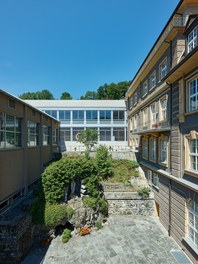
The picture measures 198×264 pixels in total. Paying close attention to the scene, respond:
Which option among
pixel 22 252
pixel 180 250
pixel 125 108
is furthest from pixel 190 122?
pixel 125 108

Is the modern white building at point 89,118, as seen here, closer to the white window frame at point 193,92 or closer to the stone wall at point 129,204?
the stone wall at point 129,204

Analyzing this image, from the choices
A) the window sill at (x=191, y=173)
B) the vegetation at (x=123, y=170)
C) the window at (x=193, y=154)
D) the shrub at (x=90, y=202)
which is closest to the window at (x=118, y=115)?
the vegetation at (x=123, y=170)

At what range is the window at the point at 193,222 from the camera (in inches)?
349

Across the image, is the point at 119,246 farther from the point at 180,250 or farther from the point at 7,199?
the point at 7,199

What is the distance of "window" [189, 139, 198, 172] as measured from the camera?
9.09 metres

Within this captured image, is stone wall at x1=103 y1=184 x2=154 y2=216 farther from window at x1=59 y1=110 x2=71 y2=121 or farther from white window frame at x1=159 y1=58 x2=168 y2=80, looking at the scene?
window at x1=59 y1=110 x2=71 y2=121

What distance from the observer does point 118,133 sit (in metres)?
32.5

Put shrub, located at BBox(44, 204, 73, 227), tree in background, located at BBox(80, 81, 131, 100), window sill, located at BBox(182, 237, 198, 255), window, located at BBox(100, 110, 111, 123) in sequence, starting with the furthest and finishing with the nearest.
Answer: tree in background, located at BBox(80, 81, 131, 100), window, located at BBox(100, 110, 111, 123), shrub, located at BBox(44, 204, 73, 227), window sill, located at BBox(182, 237, 198, 255)

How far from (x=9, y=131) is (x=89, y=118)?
2147cm

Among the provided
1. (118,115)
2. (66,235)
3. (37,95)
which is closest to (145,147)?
(66,235)

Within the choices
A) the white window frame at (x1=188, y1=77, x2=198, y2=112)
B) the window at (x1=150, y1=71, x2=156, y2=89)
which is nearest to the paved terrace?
the white window frame at (x1=188, y1=77, x2=198, y2=112)

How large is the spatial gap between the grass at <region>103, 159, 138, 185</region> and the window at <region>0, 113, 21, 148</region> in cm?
969

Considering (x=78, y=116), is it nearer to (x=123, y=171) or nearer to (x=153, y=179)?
(x=123, y=171)

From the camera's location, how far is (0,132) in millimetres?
10266
